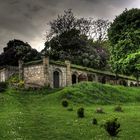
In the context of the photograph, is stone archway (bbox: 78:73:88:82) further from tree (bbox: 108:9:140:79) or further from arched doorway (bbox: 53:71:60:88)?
arched doorway (bbox: 53:71:60:88)

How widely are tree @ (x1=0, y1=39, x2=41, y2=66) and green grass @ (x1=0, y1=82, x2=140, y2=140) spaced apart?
25.9 metres

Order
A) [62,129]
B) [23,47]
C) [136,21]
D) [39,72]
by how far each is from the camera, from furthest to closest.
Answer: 1. [23,47]
2. [136,21]
3. [39,72]
4. [62,129]

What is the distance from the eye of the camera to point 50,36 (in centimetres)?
11381

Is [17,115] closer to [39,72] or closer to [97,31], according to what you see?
[39,72]

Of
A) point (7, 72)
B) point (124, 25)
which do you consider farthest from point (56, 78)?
point (124, 25)

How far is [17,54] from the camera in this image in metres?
101

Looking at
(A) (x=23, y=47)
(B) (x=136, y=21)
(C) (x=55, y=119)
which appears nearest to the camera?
(C) (x=55, y=119)

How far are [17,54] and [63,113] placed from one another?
50383 mm

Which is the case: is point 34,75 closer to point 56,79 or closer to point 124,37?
point 56,79

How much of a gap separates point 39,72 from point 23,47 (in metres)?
23.0

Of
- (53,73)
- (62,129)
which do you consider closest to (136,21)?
(53,73)

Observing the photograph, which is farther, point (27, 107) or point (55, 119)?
point (27, 107)

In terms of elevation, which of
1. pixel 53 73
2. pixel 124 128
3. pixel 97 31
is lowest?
pixel 124 128

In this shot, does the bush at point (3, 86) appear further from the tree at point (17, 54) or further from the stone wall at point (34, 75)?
the tree at point (17, 54)
